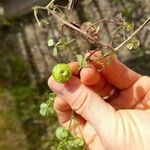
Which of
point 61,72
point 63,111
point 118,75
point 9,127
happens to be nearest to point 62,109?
point 63,111

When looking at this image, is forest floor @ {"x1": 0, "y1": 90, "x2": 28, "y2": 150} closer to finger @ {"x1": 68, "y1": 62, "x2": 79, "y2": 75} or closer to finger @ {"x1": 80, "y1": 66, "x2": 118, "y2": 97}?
finger @ {"x1": 80, "y1": 66, "x2": 118, "y2": 97}

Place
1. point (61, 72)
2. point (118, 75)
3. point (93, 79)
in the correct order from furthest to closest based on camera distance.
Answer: point (118, 75) < point (93, 79) < point (61, 72)

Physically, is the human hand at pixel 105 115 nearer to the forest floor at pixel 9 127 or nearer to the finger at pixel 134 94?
the finger at pixel 134 94

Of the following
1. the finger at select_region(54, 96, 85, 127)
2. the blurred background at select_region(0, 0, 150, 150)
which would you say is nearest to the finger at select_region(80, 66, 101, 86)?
the finger at select_region(54, 96, 85, 127)

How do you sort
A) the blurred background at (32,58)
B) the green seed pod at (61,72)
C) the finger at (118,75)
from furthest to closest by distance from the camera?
the blurred background at (32,58), the finger at (118,75), the green seed pod at (61,72)

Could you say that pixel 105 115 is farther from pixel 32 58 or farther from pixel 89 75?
pixel 32 58

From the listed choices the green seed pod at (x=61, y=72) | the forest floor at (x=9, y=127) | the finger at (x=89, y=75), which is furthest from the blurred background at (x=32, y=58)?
the green seed pod at (x=61, y=72)
